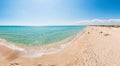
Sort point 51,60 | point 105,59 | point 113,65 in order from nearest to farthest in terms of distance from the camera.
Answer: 1. point 113,65
2. point 105,59
3. point 51,60

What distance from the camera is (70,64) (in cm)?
902

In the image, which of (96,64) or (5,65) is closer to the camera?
(96,64)

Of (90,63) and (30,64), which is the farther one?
(30,64)

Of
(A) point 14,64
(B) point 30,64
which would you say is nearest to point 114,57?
(B) point 30,64

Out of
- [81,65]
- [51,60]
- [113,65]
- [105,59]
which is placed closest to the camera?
[113,65]

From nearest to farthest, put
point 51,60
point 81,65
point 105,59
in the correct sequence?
point 81,65 → point 105,59 → point 51,60

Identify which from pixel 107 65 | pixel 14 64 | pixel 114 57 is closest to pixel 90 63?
pixel 107 65

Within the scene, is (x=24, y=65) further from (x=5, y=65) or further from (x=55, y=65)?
(x=55, y=65)

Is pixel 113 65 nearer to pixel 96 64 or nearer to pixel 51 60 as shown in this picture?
pixel 96 64

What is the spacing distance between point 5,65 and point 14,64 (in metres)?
0.59

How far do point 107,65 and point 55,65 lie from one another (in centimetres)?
345

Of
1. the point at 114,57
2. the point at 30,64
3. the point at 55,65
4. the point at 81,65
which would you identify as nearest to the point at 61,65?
the point at 55,65

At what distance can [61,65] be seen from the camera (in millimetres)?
9078

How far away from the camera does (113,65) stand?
7848 mm
